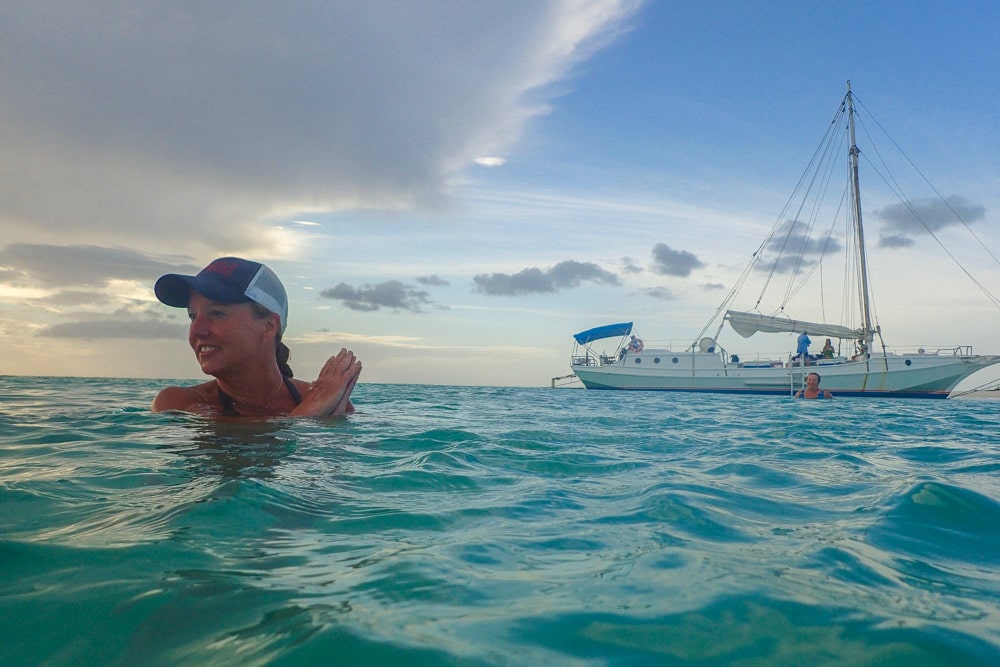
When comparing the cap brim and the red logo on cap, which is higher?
the red logo on cap

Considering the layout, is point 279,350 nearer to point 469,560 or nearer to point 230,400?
point 230,400

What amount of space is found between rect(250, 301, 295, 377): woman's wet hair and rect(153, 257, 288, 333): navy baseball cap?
6cm

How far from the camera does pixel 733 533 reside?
8.29 ft

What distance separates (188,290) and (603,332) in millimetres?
35565

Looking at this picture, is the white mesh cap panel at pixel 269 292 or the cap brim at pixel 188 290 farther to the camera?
the white mesh cap panel at pixel 269 292

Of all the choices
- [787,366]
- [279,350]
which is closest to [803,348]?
[787,366]

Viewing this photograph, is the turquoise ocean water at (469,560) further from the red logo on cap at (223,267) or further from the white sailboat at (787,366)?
the white sailboat at (787,366)

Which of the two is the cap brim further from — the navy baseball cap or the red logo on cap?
the red logo on cap

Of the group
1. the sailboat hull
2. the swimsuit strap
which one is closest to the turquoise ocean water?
the swimsuit strap

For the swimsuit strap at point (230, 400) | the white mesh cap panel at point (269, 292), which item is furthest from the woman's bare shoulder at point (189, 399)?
the white mesh cap panel at point (269, 292)

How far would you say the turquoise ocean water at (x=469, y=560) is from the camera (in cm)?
141

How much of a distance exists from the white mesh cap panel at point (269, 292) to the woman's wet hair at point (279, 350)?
0.18 feet

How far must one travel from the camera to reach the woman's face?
4.23m

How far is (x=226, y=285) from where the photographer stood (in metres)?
Result: 4.23
